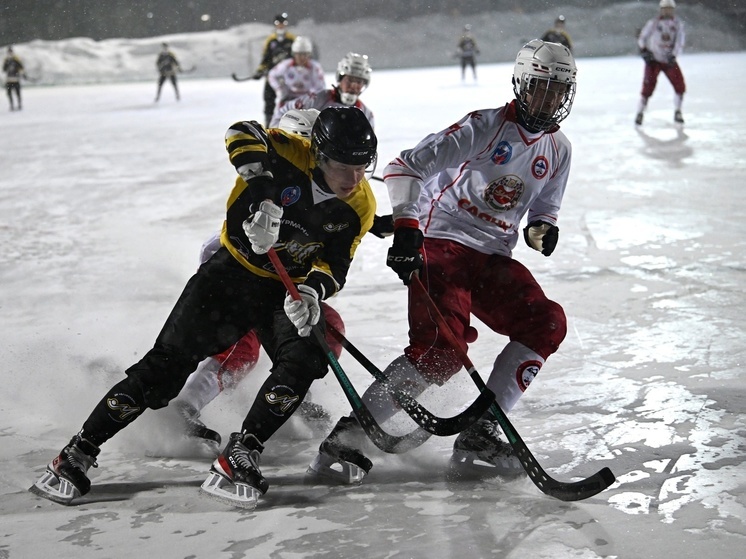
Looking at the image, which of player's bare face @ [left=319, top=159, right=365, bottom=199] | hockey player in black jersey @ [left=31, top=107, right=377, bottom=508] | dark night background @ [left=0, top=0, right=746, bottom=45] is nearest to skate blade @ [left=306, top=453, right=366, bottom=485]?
hockey player in black jersey @ [left=31, top=107, right=377, bottom=508]

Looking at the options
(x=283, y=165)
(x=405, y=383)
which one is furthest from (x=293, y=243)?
(x=405, y=383)

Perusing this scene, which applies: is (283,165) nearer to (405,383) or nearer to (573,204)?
(405,383)

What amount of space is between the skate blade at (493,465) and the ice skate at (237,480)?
0.60m

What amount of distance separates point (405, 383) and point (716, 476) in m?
0.93

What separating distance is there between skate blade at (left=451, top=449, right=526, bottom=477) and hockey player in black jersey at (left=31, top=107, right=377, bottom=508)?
0.51 metres

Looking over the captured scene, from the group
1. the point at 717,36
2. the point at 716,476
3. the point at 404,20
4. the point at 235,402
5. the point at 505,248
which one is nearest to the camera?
the point at 716,476

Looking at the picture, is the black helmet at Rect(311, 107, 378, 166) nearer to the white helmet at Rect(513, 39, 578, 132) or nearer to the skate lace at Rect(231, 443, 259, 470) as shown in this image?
the white helmet at Rect(513, 39, 578, 132)

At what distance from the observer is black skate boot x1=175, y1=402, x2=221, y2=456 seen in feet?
9.33

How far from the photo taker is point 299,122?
143 inches

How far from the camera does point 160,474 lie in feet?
8.72

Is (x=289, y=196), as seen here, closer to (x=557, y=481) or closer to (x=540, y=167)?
(x=540, y=167)

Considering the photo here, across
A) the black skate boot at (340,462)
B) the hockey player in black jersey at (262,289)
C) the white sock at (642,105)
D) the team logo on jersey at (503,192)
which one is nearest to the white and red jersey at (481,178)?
the team logo on jersey at (503,192)

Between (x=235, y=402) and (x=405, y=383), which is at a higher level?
(x=405, y=383)

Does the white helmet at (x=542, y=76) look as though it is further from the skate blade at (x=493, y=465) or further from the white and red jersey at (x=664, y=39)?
the white and red jersey at (x=664, y=39)
